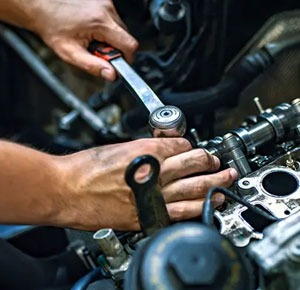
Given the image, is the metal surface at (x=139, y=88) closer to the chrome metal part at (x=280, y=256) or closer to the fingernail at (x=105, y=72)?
the fingernail at (x=105, y=72)

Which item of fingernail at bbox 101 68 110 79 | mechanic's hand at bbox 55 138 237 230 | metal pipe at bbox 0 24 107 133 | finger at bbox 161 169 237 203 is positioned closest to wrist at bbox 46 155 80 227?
mechanic's hand at bbox 55 138 237 230

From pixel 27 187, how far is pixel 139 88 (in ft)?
0.81

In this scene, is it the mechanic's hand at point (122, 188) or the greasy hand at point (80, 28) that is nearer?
the mechanic's hand at point (122, 188)

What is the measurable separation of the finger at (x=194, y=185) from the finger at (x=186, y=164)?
0.01 m

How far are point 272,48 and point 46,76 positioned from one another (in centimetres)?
66

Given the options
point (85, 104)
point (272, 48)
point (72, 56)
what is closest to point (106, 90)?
point (85, 104)

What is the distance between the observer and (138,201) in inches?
27.0

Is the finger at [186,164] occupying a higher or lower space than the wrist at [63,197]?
lower

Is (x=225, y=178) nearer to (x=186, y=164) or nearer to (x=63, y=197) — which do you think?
(x=186, y=164)

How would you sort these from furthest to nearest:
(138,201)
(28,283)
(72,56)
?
1. (72,56)
2. (28,283)
3. (138,201)

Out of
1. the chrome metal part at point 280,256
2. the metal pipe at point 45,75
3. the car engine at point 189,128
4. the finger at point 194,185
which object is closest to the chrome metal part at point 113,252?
the car engine at point 189,128

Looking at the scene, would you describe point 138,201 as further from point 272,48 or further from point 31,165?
point 272,48

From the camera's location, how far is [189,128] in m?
1.26

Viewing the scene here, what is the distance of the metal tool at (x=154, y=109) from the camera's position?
0.84 m
